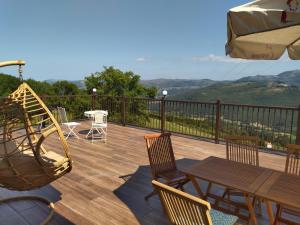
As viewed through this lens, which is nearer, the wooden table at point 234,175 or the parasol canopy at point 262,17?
the parasol canopy at point 262,17

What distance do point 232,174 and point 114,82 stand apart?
20.6 m

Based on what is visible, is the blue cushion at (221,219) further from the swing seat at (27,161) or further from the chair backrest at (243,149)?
the swing seat at (27,161)

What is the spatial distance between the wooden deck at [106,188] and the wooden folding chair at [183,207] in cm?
111

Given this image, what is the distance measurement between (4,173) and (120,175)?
199cm

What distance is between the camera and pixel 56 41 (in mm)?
26781

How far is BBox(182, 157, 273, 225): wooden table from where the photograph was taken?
2074 mm

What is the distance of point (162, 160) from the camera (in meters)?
3.33

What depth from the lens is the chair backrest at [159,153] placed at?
A: 10.5 feet

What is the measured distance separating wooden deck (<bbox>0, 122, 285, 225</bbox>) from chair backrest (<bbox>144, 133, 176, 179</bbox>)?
1.56 feet

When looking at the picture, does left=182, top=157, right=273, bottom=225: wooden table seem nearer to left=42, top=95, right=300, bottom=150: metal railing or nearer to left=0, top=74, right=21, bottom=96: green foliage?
left=42, top=95, right=300, bottom=150: metal railing

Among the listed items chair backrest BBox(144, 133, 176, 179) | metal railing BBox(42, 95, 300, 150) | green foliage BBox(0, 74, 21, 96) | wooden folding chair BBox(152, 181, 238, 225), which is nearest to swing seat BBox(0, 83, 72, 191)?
chair backrest BBox(144, 133, 176, 179)

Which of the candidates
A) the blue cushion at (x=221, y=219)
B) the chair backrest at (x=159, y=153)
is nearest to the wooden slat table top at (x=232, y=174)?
the blue cushion at (x=221, y=219)

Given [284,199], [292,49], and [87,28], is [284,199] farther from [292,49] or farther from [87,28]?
[87,28]

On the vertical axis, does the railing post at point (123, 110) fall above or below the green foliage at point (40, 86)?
below
